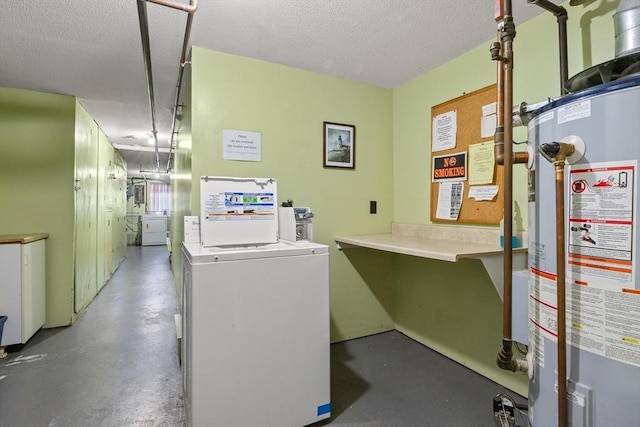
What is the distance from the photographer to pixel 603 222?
854 millimetres

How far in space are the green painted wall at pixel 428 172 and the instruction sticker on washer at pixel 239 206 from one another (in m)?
1.33

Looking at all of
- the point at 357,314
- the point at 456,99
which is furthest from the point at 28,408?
the point at 456,99

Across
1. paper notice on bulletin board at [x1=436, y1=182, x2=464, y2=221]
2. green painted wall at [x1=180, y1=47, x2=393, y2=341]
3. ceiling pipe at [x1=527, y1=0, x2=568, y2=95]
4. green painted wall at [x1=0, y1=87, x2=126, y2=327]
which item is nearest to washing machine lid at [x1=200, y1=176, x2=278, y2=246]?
green painted wall at [x1=180, y1=47, x2=393, y2=341]

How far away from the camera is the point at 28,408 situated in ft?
5.72

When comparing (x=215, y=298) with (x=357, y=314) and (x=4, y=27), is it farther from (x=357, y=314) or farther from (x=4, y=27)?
(x=4, y=27)

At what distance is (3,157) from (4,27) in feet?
4.93

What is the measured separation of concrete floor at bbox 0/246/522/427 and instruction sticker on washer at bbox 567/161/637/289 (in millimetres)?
1228

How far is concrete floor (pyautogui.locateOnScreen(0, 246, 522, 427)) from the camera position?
1.67 m

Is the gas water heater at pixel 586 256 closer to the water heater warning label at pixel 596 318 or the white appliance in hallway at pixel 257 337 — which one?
the water heater warning label at pixel 596 318

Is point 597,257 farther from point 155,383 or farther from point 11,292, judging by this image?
point 11,292

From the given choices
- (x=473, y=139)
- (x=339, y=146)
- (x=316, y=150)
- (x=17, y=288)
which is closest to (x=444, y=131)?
(x=473, y=139)

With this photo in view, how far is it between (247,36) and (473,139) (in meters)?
1.71

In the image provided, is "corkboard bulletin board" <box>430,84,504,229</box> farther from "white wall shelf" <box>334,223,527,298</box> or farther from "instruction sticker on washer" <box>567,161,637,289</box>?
"instruction sticker on washer" <box>567,161,637,289</box>

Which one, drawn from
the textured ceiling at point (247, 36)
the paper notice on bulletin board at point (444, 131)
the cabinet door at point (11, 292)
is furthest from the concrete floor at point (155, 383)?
the textured ceiling at point (247, 36)
